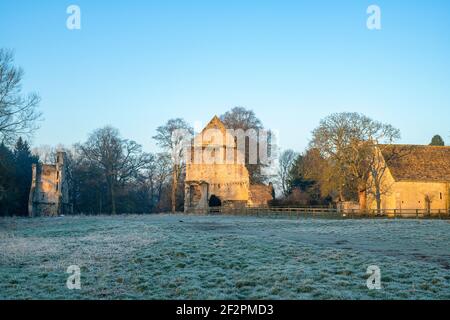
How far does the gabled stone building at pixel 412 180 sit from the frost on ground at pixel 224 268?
27868 millimetres

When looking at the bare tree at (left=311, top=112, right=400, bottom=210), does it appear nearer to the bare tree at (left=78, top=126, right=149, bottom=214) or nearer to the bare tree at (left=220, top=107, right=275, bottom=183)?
the bare tree at (left=220, top=107, right=275, bottom=183)

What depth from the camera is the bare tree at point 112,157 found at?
54500mm

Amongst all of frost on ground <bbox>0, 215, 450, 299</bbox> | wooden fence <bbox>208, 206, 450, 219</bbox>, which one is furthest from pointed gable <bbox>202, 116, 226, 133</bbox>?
frost on ground <bbox>0, 215, 450, 299</bbox>

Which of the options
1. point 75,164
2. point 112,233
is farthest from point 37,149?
point 112,233

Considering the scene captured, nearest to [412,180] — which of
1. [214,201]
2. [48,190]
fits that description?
[214,201]

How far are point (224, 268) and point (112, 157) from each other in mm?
45467

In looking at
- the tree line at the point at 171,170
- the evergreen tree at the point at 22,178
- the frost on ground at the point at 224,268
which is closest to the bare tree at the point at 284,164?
the tree line at the point at 171,170

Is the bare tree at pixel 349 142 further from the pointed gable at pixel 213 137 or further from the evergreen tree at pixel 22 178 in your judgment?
the evergreen tree at pixel 22 178

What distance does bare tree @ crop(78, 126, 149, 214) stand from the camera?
5450 cm

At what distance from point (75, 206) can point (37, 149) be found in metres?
26.6

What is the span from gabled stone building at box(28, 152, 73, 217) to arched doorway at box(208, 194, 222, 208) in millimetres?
16731

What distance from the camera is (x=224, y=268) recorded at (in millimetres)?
11734

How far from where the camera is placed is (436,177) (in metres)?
44.7
